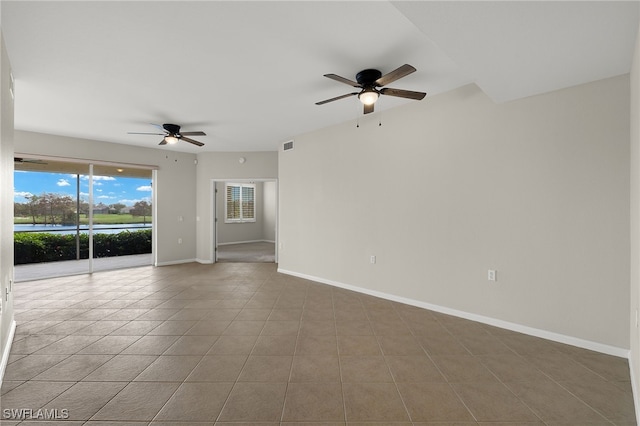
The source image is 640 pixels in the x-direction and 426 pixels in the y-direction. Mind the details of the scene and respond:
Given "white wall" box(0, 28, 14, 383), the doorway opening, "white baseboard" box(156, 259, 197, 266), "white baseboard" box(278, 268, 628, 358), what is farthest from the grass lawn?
"white baseboard" box(278, 268, 628, 358)

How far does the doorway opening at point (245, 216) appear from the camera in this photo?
384 inches

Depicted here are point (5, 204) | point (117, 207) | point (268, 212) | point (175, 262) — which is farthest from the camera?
point (268, 212)

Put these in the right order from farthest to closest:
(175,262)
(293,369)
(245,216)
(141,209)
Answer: (245,216)
(141,209)
(175,262)
(293,369)

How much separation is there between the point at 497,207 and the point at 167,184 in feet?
22.4

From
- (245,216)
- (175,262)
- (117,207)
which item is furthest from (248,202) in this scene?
(117,207)

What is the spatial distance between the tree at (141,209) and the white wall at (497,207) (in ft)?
16.3

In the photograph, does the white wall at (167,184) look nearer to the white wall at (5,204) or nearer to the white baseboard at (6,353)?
the white wall at (5,204)

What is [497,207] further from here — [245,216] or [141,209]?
[245,216]

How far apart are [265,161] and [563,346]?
6.16 meters

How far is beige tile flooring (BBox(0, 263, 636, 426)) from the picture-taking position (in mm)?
1836

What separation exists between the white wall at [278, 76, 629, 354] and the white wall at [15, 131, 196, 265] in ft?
13.8

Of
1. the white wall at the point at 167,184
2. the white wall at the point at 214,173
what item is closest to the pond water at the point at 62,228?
the white wall at the point at 167,184

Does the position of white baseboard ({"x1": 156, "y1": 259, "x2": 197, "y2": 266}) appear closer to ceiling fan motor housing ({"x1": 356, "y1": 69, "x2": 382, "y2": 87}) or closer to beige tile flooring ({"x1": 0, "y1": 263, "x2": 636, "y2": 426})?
beige tile flooring ({"x1": 0, "y1": 263, "x2": 636, "y2": 426})

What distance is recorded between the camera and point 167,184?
685cm
